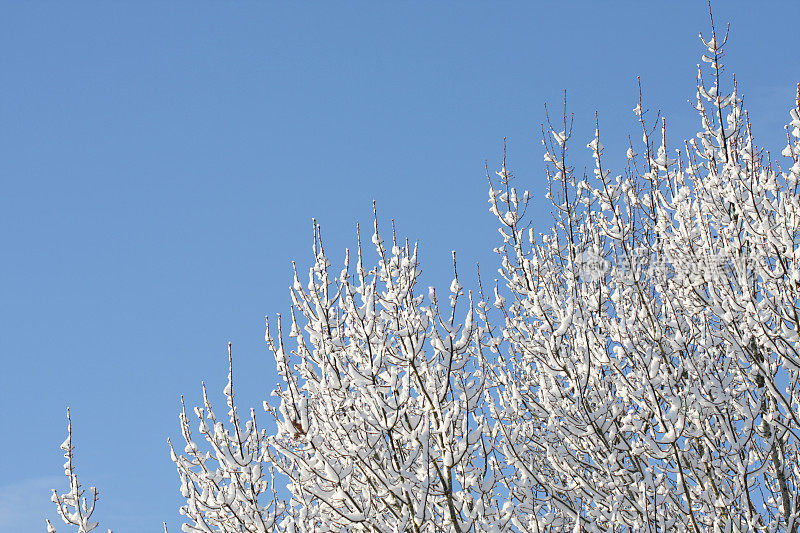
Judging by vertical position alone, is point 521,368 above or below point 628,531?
above

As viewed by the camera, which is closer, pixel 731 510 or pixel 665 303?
Result: pixel 731 510

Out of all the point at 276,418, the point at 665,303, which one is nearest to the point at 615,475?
the point at 665,303

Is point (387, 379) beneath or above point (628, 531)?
above

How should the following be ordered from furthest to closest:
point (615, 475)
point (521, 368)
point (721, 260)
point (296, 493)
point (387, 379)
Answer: point (521, 368)
point (721, 260)
point (615, 475)
point (296, 493)
point (387, 379)

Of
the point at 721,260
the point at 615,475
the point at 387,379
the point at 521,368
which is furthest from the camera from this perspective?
the point at 521,368

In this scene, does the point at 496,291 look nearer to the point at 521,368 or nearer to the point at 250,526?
the point at 521,368

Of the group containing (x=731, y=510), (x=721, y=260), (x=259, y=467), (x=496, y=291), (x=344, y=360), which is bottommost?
(x=731, y=510)

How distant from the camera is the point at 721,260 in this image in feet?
21.5

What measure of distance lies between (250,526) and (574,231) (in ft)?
14.0

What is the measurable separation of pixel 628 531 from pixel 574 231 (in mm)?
2945

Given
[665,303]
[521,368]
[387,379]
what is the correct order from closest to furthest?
[387,379] → [665,303] → [521,368]

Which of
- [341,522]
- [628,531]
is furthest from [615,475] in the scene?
[341,522]

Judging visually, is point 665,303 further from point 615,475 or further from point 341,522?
point 341,522

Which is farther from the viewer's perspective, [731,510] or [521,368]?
[521,368]
